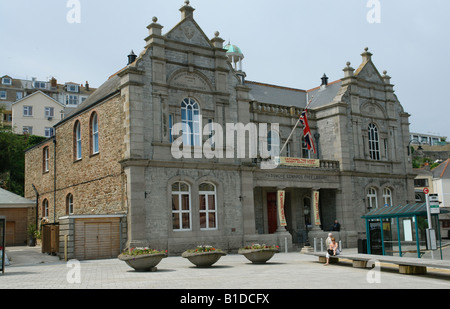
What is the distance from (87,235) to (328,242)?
1119cm

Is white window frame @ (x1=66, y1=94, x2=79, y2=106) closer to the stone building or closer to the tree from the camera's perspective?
the tree

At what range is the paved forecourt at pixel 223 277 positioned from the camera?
13.6m

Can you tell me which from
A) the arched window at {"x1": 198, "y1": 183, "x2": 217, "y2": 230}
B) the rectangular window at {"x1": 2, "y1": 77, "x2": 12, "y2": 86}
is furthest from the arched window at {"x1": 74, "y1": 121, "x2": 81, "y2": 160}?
the rectangular window at {"x1": 2, "y1": 77, "x2": 12, "y2": 86}

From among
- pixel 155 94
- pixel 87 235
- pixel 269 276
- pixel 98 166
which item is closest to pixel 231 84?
pixel 155 94

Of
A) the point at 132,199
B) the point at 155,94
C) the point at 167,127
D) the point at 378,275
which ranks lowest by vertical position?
the point at 378,275

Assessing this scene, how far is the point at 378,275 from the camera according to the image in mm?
16172

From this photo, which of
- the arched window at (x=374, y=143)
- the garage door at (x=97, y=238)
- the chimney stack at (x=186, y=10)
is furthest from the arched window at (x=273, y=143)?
the garage door at (x=97, y=238)

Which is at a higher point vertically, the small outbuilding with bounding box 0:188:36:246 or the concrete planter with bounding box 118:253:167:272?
the small outbuilding with bounding box 0:188:36:246

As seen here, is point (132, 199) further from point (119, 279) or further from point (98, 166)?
point (119, 279)

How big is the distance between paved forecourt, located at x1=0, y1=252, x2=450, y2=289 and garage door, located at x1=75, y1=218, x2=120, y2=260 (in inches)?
105

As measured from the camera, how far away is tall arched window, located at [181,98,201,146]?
89.7 ft

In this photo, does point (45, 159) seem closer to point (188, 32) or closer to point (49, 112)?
point (188, 32)

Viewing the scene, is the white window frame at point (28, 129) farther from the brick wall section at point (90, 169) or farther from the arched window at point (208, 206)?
the arched window at point (208, 206)
